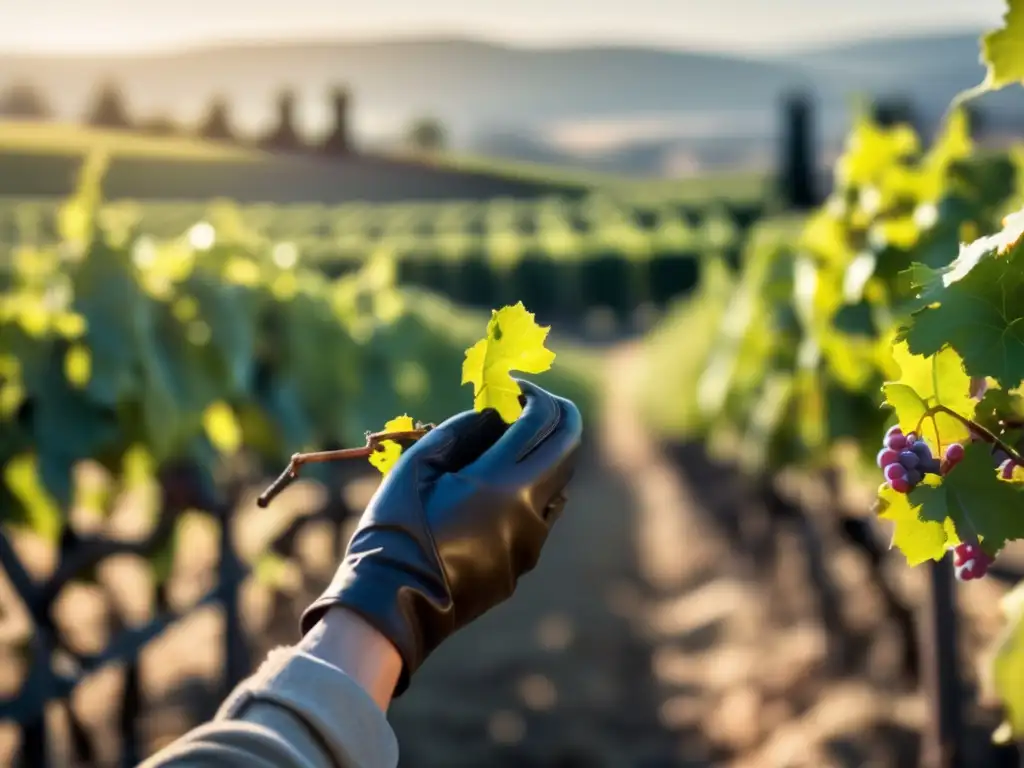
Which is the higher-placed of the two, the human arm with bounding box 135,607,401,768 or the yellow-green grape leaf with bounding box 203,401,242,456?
the human arm with bounding box 135,607,401,768

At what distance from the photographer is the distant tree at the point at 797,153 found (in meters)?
40.7

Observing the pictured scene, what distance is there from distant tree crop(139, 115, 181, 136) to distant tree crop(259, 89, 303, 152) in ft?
22.6

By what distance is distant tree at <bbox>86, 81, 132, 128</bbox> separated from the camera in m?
21.2

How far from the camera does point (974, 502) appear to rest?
123 cm

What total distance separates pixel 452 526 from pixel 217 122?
29787 millimetres

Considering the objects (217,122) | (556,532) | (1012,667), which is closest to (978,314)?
(1012,667)

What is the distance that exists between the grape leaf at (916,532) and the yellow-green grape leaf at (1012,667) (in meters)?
1.24

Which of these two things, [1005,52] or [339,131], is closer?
[1005,52]

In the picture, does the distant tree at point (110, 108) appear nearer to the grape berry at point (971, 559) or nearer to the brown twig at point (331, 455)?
the brown twig at point (331, 455)

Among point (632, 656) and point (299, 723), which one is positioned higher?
point (299, 723)

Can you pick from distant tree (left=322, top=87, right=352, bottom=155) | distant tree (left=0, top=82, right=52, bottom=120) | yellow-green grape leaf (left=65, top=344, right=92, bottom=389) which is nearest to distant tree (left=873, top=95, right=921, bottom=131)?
distant tree (left=322, top=87, right=352, bottom=155)

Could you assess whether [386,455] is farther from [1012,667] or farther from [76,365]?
[76,365]

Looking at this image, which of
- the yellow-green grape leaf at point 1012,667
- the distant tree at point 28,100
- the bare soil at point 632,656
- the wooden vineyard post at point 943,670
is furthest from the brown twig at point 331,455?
the distant tree at point 28,100

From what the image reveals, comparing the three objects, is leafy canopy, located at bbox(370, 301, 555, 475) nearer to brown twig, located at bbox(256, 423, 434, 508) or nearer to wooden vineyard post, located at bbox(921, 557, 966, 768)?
brown twig, located at bbox(256, 423, 434, 508)
